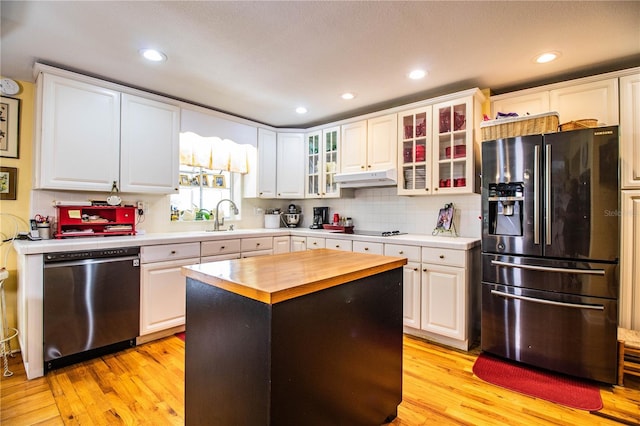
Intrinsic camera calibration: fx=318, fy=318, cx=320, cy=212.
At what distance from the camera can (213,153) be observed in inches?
149

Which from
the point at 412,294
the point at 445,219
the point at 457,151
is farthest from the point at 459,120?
the point at 412,294

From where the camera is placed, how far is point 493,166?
8.34 feet

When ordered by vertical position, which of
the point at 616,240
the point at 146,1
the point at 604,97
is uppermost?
the point at 146,1

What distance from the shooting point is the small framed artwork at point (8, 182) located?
2637mm

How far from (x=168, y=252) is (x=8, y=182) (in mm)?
1399

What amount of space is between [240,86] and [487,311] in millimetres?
2952

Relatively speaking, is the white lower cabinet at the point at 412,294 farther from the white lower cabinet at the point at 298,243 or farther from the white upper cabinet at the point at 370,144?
the white lower cabinet at the point at 298,243

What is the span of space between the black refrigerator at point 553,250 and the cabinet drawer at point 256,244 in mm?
2251

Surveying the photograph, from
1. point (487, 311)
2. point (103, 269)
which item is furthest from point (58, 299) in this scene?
point (487, 311)

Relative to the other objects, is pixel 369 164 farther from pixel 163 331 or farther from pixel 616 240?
pixel 163 331

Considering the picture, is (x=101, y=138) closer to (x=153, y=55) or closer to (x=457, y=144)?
(x=153, y=55)

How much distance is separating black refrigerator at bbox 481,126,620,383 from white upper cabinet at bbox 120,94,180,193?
2924 millimetres

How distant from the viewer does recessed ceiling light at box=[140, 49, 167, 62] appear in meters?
2.36

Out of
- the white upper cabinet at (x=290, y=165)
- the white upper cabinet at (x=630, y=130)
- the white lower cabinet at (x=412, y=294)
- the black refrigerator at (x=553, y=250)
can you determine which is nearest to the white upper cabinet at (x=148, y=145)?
the white upper cabinet at (x=290, y=165)
